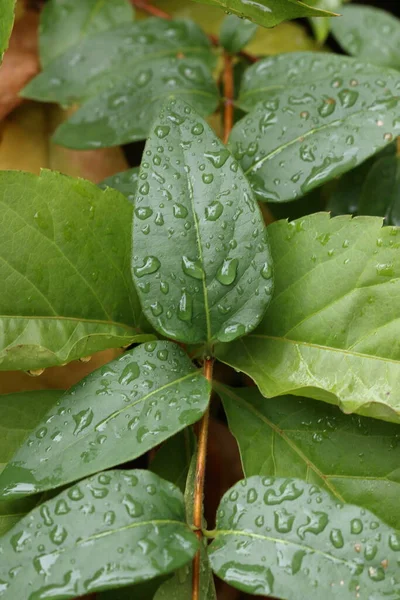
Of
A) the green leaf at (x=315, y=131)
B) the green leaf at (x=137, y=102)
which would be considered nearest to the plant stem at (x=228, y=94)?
the green leaf at (x=137, y=102)

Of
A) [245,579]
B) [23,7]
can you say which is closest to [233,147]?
[245,579]

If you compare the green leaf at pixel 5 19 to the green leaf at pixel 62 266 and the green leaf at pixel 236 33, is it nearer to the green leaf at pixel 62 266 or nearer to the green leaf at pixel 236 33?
the green leaf at pixel 62 266

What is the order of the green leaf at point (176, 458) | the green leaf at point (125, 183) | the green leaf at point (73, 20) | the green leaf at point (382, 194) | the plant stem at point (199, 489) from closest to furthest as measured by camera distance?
the plant stem at point (199, 489) → the green leaf at point (176, 458) → the green leaf at point (125, 183) → the green leaf at point (382, 194) → the green leaf at point (73, 20)

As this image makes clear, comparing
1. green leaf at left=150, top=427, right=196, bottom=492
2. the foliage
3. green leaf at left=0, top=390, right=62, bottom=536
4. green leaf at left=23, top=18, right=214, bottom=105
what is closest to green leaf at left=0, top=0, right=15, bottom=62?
the foliage

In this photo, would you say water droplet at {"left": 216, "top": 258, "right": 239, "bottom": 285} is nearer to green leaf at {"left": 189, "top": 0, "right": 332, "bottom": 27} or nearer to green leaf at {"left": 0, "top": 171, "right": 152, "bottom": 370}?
green leaf at {"left": 0, "top": 171, "right": 152, "bottom": 370}

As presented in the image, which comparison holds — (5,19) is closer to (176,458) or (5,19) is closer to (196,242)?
(196,242)

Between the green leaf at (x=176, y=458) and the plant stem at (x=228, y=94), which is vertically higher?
the plant stem at (x=228, y=94)

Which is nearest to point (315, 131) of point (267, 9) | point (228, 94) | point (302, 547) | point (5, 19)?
point (267, 9)
